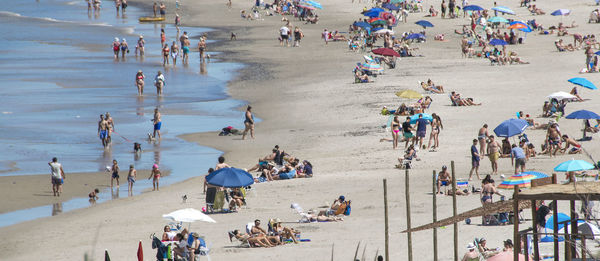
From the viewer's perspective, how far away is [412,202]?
19188mm

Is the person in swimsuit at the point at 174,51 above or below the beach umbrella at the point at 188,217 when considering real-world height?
above

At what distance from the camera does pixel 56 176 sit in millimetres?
22094

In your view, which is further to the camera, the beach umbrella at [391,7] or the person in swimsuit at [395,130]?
the beach umbrella at [391,7]

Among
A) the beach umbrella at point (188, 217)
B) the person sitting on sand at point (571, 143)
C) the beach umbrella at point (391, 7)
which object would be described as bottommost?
the beach umbrella at point (188, 217)

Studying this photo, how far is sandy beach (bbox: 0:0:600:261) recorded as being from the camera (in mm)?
17188

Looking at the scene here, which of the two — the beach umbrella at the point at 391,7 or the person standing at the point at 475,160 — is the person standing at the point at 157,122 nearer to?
the person standing at the point at 475,160

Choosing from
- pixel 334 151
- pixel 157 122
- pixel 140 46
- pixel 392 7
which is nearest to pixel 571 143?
pixel 334 151

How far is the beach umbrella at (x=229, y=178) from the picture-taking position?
742 inches

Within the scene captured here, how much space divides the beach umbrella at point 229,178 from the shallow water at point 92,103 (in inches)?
162

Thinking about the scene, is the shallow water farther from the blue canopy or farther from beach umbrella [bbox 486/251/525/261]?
beach umbrella [bbox 486/251/525/261]

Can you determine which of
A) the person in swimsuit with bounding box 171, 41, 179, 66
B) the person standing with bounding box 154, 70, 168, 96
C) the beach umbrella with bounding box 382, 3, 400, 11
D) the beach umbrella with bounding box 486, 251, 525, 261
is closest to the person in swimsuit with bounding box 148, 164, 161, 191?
the beach umbrella with bounding box 486, 251, 525, 261

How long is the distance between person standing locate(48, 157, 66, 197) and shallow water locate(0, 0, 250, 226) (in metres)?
0.62

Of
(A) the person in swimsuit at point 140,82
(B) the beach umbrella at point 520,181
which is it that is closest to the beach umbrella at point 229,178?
(B) the beach umbrella at point 520,181

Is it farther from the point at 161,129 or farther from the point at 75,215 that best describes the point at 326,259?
the point at 161,129
